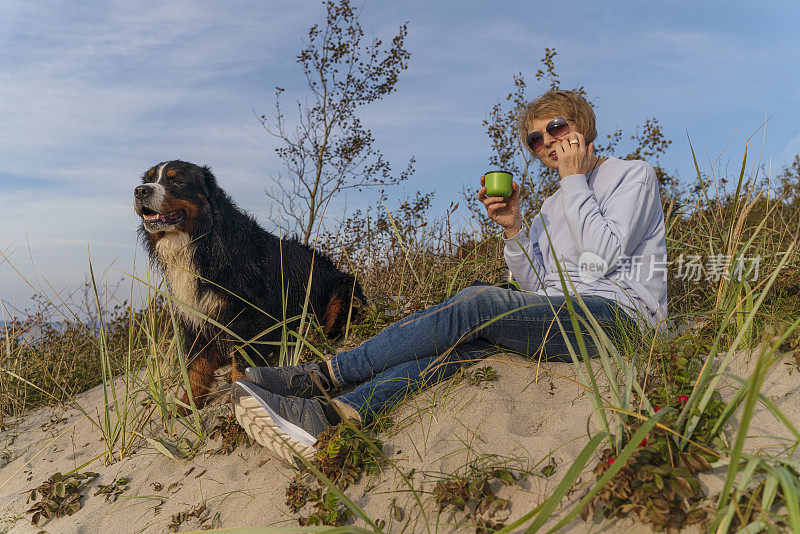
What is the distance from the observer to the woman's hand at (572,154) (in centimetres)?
288

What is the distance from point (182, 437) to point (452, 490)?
1846mm

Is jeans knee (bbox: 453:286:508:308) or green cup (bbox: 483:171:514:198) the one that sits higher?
green cup (bbox: 483:171:514:198)

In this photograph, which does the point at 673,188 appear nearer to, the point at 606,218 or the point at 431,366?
the point at 606,218

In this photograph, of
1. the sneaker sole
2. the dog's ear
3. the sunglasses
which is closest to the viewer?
the sneaker sole

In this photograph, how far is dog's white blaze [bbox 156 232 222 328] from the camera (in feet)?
11.3

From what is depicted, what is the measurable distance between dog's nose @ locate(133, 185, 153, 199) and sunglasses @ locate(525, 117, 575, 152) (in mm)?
2374

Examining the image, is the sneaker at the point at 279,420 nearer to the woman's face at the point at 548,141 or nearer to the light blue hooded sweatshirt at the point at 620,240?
the light blue hooded sweatshirt at the point at 620,240

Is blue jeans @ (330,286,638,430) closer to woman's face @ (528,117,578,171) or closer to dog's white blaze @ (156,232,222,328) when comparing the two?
woman's face @ (528,117,578,171)

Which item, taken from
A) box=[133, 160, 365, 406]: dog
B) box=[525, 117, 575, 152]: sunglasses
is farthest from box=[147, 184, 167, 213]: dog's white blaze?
box=[525, 117, 575, 152]: sunglasses

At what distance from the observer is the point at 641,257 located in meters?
2.81

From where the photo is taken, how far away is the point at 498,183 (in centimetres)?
300

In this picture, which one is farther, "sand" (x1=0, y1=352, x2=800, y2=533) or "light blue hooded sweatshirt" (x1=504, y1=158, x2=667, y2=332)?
"light blue hooded sweatshirt" (x1=504, y1=158, x2=667, y2=332)

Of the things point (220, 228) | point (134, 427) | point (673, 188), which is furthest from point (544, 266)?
point (673, 188)

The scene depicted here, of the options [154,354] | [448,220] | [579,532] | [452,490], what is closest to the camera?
[579,532]
